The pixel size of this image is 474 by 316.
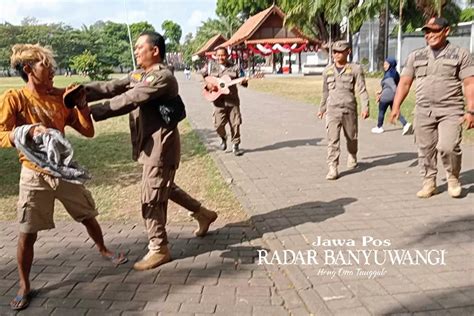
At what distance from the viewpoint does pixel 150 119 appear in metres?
3.54

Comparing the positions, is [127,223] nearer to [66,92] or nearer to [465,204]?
[66,92]

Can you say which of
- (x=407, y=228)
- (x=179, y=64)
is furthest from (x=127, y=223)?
(x=179, y=64)

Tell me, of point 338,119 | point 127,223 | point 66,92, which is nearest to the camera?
point 66,92

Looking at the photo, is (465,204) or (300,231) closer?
(300,231)

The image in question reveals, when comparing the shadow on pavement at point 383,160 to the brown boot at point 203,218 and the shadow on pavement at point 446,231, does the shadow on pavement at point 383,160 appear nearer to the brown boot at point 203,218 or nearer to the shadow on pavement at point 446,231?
the shadow on pavement at point 446,231

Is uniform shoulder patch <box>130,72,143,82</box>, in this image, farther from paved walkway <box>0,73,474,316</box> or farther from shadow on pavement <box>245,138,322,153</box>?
shadow on pavement <box>245,138,322,153</box>

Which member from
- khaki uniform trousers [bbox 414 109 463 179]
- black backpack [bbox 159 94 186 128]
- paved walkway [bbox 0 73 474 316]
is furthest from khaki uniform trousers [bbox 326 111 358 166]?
black backpack [bbox 159 94 186 128]

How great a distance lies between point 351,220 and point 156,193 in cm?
204

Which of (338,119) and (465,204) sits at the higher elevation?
(338,119)

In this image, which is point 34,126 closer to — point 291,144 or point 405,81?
point 405,81

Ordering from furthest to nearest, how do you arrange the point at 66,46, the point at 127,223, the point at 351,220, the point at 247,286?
the point at 66,46, the point at 127,223, the point at 351,220, the point at 247,286

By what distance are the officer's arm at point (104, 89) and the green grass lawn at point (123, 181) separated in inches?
72.9

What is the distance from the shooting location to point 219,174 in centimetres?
677

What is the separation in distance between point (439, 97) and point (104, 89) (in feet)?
11.4
